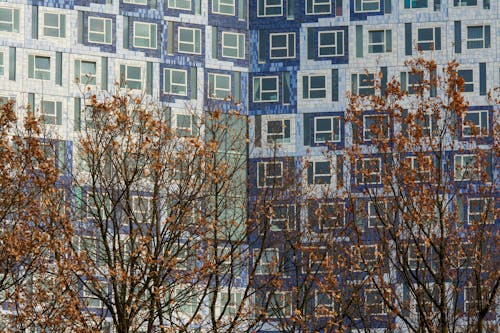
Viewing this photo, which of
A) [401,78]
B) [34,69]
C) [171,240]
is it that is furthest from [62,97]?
[171,240]

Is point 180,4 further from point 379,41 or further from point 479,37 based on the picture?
point 479,37

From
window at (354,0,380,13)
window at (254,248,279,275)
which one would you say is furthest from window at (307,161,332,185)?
window at (354,0,380,13)

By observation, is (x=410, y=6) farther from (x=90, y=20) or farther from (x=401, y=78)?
(x=90, y=20)

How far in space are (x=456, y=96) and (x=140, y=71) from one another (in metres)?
57.8

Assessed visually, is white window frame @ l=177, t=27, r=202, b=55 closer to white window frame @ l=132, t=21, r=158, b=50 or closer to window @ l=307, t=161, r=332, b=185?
white window frame @ l=132, t=21, r=158, b=50

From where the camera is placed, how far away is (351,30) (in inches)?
4048

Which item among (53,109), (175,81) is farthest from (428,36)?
(53,109)

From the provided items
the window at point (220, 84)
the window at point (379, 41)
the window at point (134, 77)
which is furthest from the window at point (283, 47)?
the window at point (134, 77)

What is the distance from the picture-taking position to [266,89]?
102625 millimetres

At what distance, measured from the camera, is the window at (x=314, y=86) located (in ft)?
335

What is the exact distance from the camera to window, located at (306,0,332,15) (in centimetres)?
10338

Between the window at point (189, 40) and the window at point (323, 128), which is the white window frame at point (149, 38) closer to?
the window at point (189, 40)

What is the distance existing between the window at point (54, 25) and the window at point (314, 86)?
17.1 meters

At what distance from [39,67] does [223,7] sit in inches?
563
